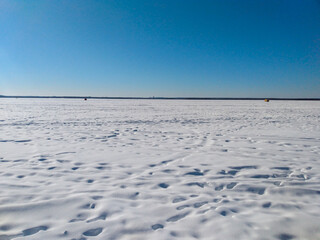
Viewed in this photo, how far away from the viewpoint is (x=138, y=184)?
13.5 feet

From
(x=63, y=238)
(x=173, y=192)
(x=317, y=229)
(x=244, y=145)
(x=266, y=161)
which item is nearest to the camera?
(x=63, y=238)

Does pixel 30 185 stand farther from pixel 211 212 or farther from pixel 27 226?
pixel 211 212

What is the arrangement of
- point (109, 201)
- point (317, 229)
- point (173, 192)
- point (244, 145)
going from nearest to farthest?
point (317, 229) < point (109, 201) < point (173, 192) < point (244, 145)

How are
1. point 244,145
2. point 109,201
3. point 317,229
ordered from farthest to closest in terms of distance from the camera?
point 244,145, point 109,201, point 317,229

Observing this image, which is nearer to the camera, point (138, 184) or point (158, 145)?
point (138, 184)

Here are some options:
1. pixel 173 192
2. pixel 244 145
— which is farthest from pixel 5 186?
pixel 244 145

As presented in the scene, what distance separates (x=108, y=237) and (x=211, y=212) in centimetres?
155

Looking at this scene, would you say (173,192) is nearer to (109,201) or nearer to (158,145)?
(109,201)

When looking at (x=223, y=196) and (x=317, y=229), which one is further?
(x=223, y=196)

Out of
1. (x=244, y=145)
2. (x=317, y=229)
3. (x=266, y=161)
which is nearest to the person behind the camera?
(x=317, y=229)

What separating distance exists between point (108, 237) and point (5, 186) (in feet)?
8.65

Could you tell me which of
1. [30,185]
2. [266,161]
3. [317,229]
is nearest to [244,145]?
[266,161]

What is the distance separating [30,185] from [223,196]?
3.68m

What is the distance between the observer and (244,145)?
738cm
